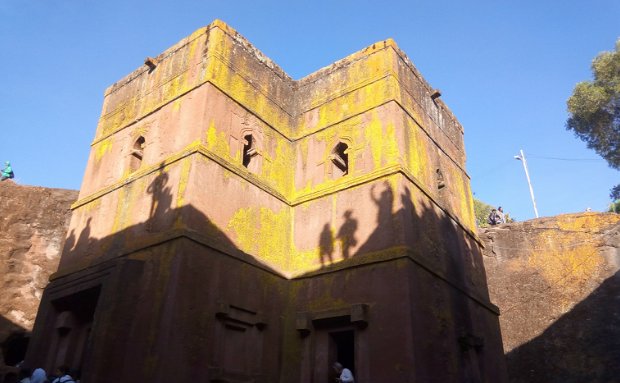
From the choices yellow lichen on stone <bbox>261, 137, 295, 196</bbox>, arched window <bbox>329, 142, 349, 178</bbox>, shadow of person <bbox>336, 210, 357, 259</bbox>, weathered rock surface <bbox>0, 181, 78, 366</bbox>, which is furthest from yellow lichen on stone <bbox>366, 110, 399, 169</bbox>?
weathered rock surface <bbox>0, 181, 78, 366</bbox>

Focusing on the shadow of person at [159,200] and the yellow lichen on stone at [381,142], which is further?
the yellow lichen on stone at [381,142]

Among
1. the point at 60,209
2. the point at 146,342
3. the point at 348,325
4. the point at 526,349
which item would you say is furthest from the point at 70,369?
Answer: the point at 526,349

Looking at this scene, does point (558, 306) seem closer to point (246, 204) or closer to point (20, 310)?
point (246, 204)

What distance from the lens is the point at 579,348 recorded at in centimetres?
1544

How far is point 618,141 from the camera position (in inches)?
643

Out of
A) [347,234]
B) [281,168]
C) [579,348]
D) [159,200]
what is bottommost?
[579,348]

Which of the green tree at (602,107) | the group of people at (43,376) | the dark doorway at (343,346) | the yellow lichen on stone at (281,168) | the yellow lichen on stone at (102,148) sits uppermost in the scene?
the green tree at (602,107)

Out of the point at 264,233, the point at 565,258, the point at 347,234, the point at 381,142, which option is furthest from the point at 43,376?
the point at 565,258

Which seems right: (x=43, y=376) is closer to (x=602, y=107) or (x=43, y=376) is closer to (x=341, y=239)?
(x=341, y=239)

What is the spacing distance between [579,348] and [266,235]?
11025 millimetres

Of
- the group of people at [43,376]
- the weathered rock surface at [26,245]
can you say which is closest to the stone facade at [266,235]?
the group of people at [43,376]

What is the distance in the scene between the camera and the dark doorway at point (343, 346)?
8977 millimetres

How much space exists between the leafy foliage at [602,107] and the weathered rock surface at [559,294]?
2350mm

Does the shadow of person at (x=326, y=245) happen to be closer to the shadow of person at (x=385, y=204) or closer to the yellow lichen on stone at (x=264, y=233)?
the yellow lichen on stone at (x=264, y=233)
